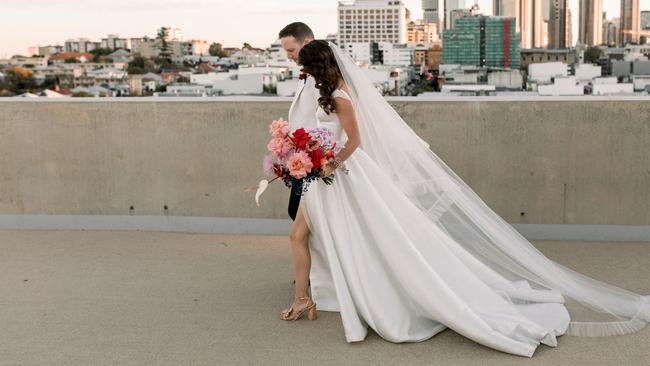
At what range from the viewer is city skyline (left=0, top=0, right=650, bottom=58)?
7300 cm

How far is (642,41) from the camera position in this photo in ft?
514

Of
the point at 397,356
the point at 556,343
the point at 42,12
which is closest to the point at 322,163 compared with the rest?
the point at 397,356

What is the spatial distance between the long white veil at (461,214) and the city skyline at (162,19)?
37795 millimetres

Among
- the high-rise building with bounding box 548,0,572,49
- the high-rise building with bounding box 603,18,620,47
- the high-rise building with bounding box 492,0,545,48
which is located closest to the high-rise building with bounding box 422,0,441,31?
the high-rise building with bounding box 492,0,545,48

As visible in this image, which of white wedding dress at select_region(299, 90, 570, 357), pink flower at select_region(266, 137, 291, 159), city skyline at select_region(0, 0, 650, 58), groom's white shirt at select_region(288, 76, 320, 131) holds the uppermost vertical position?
city skyline at select_region(0, 0, 650, 58)

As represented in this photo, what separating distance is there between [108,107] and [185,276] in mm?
2001

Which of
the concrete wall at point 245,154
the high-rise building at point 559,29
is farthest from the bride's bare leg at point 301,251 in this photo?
the high-rise building at point 559,29

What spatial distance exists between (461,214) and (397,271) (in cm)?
59

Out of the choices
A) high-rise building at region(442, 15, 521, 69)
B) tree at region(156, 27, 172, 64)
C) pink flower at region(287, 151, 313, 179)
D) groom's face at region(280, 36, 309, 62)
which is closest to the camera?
pink flower at region(287, 151, 313, 179)

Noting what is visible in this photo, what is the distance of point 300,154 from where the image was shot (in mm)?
3967

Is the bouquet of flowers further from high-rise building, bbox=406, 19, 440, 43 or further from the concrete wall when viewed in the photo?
high-rise building, bbox=406, 19, 440, 43

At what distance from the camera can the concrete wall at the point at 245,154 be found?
6262mm

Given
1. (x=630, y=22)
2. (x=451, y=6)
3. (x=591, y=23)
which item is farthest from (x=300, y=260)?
(x=591, y=23)

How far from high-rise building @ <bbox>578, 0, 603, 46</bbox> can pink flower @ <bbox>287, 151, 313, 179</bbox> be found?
171 metres
